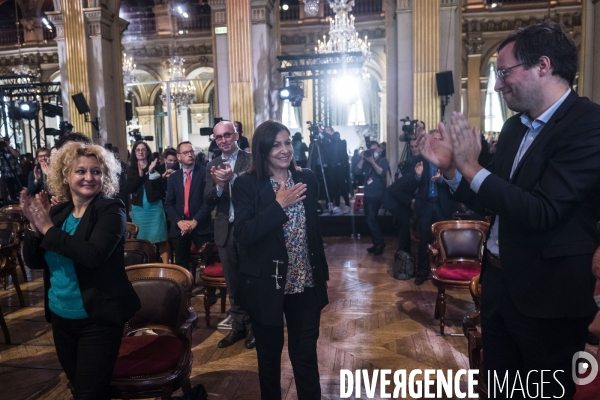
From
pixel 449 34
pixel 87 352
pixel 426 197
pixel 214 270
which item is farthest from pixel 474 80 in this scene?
pixel 87 352

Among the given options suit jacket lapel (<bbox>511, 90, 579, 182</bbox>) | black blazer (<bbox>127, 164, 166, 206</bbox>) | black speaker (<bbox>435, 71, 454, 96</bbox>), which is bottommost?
black blazer (<bbox>127, 164, 166, 206</bbox>)

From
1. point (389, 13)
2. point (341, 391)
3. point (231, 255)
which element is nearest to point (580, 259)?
point (341, 391)

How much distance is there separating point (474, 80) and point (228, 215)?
557 inches

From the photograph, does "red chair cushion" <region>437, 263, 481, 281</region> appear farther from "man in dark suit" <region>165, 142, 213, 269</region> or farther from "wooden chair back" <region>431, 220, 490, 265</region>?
"man in dark suit" <region>165, 142, 213, 269</region>

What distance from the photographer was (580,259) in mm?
1434

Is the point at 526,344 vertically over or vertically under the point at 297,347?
over

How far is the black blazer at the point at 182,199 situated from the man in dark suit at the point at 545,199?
3.16 metres

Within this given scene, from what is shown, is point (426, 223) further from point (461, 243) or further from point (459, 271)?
point (459, 271)

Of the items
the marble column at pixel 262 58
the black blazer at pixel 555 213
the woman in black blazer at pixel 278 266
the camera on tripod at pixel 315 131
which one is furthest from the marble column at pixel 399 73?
the black blazer at pixel 555 213

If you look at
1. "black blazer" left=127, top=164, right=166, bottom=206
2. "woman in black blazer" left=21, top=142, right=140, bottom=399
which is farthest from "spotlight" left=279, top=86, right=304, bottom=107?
"woman in black blazer" left=21, top=142, right=140, bottom=399

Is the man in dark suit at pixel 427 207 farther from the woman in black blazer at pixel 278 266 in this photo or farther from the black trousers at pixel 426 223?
the woman in black blazer at pixel 278 266

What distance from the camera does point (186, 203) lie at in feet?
14.5

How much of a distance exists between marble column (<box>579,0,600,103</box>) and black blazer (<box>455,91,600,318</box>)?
20.4ft

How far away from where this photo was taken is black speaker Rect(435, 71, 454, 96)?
7.58 m
